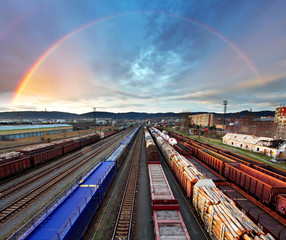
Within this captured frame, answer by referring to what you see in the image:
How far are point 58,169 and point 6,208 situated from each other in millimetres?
8589

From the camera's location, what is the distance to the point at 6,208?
1147 centimetres

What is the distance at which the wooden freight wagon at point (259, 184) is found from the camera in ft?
35.9

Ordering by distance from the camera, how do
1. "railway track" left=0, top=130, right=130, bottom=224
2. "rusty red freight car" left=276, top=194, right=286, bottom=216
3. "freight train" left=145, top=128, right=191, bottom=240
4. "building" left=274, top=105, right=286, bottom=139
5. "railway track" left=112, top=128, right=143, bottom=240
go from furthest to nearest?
1. "building" left=274, top=105, right=286, bottom=139
2. "railway track" left=0, top=130, right=130, bottom=224
3. "rusty red freight car" left=276, top=194, right=286, bottom=216
4. "railway track" left=112, top=128, right=143, bottom=240
5. "freight train" left=145, top=128, right=191, bottom=240

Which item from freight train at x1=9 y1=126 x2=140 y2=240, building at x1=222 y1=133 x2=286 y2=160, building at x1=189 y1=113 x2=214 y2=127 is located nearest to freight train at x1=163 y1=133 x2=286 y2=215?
freight train at x1=9 y1=126 x2=140 y2=240

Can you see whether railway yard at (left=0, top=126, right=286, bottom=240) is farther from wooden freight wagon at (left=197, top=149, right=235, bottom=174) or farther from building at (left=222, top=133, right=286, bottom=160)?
building at (left=222, top=133, right=286, bottom=160)

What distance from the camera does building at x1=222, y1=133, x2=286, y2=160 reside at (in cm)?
2712

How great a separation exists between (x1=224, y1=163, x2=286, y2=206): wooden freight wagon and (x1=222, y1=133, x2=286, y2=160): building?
19.3 meters

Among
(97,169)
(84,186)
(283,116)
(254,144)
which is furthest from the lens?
(283,116)

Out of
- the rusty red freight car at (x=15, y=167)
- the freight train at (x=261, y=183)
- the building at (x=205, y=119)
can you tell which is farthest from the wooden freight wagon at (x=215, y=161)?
the building at (x=205, y=119)

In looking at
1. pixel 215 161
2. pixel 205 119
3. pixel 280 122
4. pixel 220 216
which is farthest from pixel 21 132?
pixel 280 122

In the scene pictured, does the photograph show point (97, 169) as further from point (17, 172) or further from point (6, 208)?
point (17, 172)

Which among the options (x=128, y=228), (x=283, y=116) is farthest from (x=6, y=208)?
(x=283, y=116)

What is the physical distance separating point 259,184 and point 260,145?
26620 mm

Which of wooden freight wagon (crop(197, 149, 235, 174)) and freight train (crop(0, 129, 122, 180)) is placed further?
wooden freight wagon (crop(197, 149, 235, 174))
